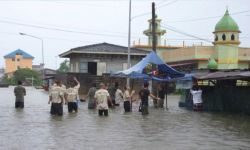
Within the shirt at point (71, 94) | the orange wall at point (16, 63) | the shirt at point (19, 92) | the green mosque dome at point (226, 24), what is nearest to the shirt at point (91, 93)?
the shirt at point (71, 94)

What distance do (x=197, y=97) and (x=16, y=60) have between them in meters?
139

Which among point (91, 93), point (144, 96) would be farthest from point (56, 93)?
point (91, 93)

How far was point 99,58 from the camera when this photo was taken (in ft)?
174

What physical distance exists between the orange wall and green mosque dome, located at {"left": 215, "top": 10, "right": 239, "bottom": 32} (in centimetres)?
10742

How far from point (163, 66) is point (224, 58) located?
29959 mm

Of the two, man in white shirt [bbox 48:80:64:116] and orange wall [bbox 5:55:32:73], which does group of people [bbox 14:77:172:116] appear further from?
orange wall [bbox 5:55:32:73]

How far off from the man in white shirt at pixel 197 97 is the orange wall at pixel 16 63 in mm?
136122

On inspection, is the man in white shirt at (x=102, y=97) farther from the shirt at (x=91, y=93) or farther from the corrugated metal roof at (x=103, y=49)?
the corrugated metal roof at (x=103, y=49)

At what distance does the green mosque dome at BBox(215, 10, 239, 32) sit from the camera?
5847 centimetres

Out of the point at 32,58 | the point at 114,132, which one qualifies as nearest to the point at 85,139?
the point at 114,132

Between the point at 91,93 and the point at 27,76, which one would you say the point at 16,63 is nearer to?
the point at 27,76

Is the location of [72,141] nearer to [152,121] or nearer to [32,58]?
[152,121]

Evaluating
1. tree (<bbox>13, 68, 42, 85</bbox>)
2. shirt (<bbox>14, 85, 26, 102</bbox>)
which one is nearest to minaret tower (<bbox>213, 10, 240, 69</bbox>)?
shirt (<bbox>14, 85, 26, 102</bbox>)

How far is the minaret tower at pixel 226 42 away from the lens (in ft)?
189
